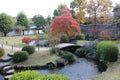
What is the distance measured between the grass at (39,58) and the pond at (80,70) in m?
1.92

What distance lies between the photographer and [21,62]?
2238cm

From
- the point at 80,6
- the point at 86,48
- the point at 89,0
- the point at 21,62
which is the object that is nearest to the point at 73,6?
the point at 80,6

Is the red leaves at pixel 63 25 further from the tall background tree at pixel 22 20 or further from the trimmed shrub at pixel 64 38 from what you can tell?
the tall background tree at pixel 22 20

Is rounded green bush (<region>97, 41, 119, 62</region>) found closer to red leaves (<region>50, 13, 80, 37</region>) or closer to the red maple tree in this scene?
the red maple tree

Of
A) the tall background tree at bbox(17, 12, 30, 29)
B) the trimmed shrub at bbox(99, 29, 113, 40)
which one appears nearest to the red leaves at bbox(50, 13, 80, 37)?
the trimmed shrub at bbox(99, 29, 113, 40)

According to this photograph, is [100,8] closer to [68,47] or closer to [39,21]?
[68,47]

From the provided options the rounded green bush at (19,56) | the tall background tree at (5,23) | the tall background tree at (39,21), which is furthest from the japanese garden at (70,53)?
the tall background tree at (39,21)

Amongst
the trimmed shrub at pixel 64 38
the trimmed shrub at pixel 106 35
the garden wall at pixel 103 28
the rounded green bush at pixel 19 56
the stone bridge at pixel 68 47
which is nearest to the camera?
the rounded green bush at pixel 19 56

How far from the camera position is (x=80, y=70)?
20.0 metres

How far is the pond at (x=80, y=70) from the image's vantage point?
18.0m

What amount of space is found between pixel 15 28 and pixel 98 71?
112 ft

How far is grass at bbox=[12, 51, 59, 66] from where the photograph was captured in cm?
2202

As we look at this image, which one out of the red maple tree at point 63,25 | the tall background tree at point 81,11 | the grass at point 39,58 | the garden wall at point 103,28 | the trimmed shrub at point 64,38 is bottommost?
the grass at point 39,58

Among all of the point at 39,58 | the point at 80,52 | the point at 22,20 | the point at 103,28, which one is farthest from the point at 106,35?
the point at 22,20
